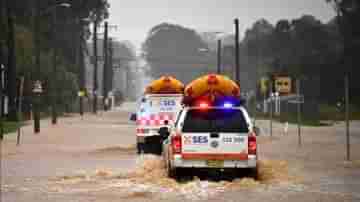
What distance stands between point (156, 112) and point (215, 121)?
1127 cm

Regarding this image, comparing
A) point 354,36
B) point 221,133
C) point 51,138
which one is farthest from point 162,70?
point 221,133

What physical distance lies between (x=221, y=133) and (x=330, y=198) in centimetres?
334

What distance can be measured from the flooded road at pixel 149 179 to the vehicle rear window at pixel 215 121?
3.43 ft

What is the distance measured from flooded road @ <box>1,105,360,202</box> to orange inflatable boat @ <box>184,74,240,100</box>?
1957 millimetres

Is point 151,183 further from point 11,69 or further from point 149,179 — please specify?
point 11,69

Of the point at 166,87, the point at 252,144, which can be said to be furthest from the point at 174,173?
the point at 166,87

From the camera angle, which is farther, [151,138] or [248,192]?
[151,138]

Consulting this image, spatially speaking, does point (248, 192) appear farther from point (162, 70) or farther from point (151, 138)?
point (162, 70)

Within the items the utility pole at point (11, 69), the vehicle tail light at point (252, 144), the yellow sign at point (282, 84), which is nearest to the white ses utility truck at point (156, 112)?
the yellow sign at point (282, 84)

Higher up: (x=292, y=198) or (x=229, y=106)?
(x=229, y=106)

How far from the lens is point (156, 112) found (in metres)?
30.3

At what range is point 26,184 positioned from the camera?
18.9m

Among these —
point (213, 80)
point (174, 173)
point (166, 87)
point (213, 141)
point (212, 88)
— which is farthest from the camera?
point (166, 87)

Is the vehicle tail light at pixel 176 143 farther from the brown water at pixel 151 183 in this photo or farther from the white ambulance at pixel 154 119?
the white ambulance at pixel 154 119
